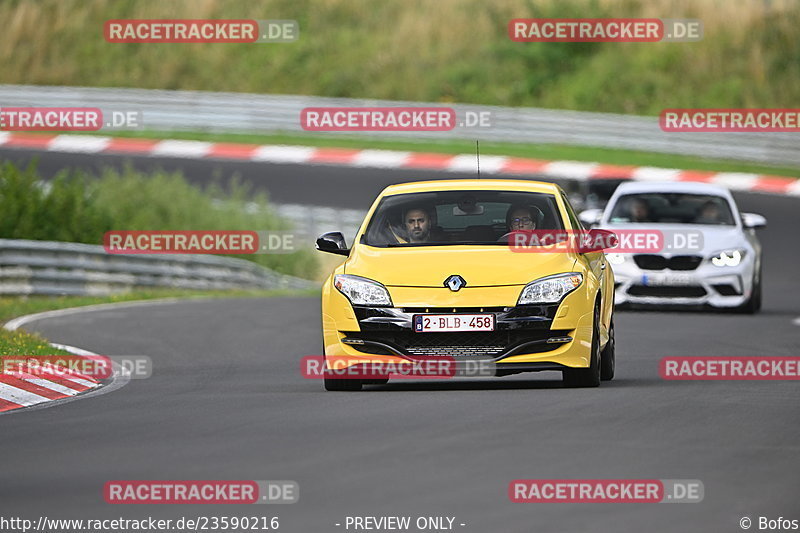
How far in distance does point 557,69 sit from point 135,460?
40.6 m

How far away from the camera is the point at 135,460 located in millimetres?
9000

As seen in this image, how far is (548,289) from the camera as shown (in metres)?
12.1

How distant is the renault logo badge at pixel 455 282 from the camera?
1202cm

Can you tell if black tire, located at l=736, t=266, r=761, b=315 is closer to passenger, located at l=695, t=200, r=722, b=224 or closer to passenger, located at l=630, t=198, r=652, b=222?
passenger, located at l=695, t=200, r=722, b=224

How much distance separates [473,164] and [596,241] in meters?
25.6

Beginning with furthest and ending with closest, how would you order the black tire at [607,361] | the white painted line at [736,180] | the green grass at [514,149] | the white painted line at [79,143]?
the white painted line at [79,143]
the green grass at [514,149]
the white painted line at [736,180]
the black tire at [607,361]

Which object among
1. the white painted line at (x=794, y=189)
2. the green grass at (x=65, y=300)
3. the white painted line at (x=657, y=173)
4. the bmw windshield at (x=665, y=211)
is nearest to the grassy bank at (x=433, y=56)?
the white painted line at (x=657, y=173)

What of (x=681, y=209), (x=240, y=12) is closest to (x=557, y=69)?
(x=240, y=12)

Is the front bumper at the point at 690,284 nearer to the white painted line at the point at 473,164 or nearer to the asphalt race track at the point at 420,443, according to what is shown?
the asphalt race track at the point at 420,443

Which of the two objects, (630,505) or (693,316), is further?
(693,316)

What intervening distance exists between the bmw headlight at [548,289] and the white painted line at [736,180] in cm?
2478

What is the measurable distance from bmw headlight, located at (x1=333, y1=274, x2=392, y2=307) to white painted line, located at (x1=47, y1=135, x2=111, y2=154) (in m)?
30.1

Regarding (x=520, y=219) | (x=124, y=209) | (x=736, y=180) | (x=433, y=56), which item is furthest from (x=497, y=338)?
(x=433, y=56)

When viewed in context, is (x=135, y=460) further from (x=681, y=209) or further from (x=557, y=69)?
(x=557, y=69)
